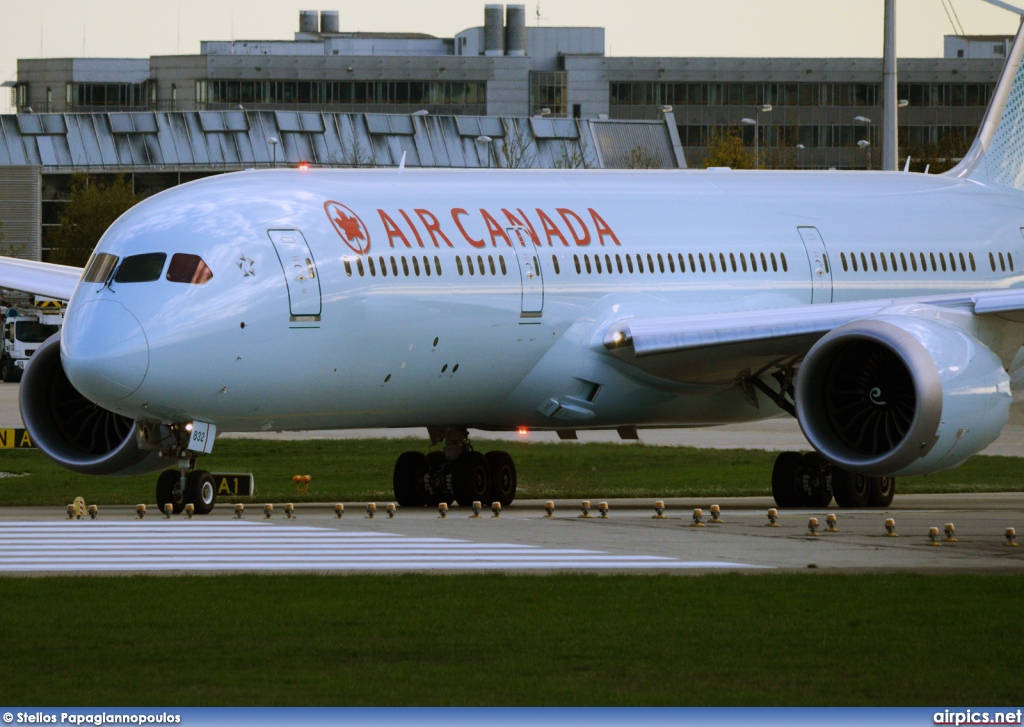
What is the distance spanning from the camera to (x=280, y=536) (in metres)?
20.7

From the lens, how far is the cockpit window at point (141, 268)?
21.8 metres

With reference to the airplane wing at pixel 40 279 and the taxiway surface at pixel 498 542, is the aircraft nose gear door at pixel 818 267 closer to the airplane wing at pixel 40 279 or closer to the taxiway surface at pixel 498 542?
the taxiway surface at pixel 498 542

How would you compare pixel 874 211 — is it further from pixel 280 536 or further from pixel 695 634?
pixel 695 634

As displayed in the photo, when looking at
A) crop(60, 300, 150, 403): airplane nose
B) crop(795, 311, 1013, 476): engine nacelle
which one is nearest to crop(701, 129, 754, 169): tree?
crop(795, 311, 1013, 476): engine nacelle

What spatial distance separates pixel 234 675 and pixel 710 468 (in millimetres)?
23874

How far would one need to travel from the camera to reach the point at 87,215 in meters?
98.0

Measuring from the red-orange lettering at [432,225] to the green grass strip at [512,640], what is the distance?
26.0 feet

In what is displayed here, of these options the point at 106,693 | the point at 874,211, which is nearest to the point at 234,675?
the point at 106,693

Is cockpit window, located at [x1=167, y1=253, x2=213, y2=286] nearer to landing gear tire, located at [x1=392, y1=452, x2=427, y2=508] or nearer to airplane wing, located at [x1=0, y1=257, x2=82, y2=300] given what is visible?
airplane wing, located at [x1=0, y1=257, x2=82, y2=300]

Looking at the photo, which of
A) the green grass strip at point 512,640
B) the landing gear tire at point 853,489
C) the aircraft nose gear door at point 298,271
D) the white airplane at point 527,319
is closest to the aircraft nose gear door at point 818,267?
the white airplane at point 527,319

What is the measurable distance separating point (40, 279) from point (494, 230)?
685cm

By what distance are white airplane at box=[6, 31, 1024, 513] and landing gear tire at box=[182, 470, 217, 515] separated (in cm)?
2

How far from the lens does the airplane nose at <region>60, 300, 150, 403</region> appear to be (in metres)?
21.2

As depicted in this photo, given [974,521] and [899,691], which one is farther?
[974,521]
